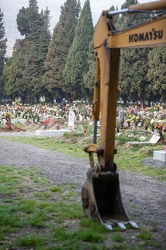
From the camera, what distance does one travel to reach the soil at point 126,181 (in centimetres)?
653

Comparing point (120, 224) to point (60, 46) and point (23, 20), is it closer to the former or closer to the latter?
point (60, 46)

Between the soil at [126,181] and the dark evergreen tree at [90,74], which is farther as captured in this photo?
the dark evergreen tree at [90,74]

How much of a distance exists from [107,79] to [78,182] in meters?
3.85

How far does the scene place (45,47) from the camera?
53031mm

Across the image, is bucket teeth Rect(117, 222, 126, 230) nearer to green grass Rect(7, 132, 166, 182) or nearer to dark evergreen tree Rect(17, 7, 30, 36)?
green grass Rect(7, 132, 166, 182)

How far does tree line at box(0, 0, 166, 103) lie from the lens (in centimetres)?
3738

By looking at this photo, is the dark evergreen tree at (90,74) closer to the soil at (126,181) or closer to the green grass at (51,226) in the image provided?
the soil at (126,181)

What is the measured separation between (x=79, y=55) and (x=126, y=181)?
35912mm

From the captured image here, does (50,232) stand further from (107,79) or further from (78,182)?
(78,182)

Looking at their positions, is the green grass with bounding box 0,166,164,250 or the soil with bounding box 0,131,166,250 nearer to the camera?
the green grass with bounding box 0,166,164,250

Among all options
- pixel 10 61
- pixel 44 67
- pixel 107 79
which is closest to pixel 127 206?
pixel 107 79

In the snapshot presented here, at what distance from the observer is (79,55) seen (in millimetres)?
44969

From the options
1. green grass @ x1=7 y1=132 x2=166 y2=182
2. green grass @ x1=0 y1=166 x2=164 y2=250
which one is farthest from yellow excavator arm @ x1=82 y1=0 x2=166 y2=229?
green grass @ x1=7 y1=132 x2=166 y2=182

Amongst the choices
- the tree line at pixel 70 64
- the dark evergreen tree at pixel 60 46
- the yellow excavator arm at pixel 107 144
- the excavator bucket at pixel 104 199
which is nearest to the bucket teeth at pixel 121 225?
the yellow excavator arm at pixel 107 144
